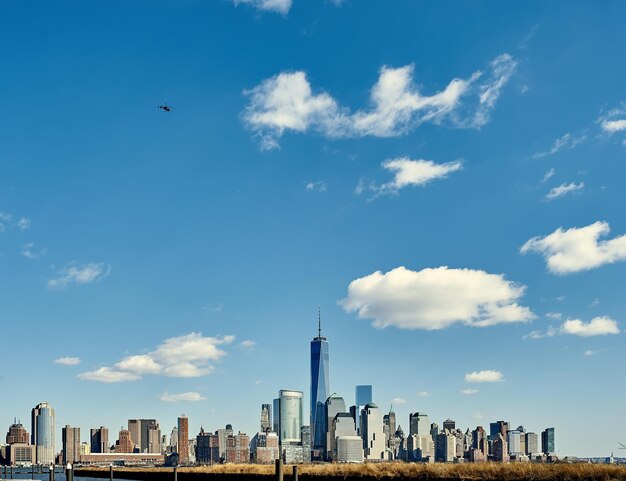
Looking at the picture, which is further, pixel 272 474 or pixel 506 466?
pixel 272 474

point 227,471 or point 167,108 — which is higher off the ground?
point 167,108

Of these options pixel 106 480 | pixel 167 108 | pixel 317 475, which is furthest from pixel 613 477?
pixel 106 480

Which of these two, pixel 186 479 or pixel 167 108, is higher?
pixel 167 108

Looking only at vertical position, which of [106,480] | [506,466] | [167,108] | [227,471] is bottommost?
[106,480]

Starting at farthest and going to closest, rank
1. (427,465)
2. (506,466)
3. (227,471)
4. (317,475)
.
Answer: (227,471)
(317,475)
(427,465)
(506,466)

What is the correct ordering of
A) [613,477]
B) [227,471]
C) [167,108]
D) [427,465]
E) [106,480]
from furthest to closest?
[106,480] < [227,471] < [167,108] < [427,465] < [613,477]

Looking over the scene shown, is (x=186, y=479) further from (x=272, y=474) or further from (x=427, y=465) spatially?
(x=427, y=465)

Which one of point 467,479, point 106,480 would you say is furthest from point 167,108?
point 106,480

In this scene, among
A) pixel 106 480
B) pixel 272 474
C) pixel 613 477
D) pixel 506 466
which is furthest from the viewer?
pixel 106 480

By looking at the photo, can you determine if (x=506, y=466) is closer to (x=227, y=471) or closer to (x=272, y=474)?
(x=272, y=474)
